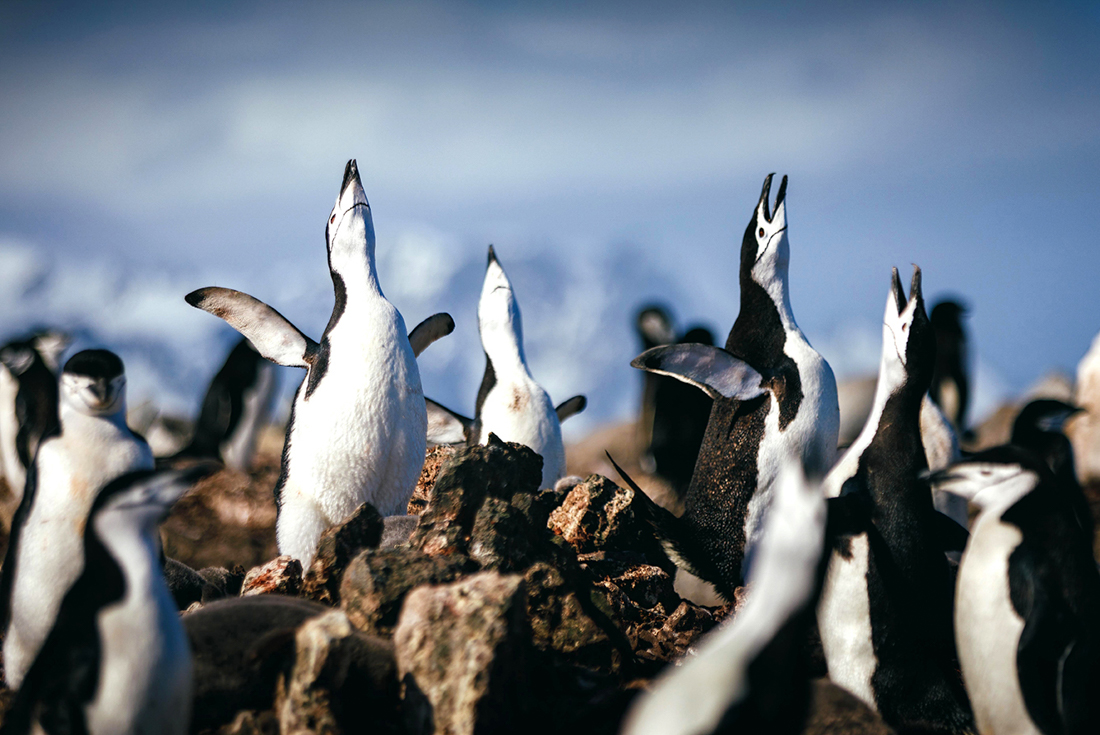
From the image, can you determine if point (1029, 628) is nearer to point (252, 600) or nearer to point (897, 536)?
point (897, 536)

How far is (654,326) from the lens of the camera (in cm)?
1253

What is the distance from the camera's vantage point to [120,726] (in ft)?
8.52

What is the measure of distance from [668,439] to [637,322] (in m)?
3.03

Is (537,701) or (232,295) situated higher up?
(232,295)

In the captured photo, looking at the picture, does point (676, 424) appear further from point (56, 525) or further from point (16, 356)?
point (16, 356)

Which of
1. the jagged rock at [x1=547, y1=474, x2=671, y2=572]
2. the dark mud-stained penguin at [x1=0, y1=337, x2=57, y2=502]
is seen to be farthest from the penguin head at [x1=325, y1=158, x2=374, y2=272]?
the dark mud-stained penguin at [x1=0, y1=337, x2=57, y2=502]

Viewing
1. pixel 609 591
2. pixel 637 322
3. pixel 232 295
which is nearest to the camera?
pixel 609 591

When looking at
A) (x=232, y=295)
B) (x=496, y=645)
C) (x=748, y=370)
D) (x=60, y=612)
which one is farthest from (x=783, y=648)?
(x=232, y=295)

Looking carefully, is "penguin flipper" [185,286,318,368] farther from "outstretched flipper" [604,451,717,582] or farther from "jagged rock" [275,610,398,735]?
"jagged rock" [275,610,398,735]

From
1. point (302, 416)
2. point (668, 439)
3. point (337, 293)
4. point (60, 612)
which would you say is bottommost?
point (668, 439)

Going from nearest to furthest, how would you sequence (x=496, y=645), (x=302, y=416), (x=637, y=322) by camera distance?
1. (x=496, y=645)
2. (x=302, y=416)
3. (x=637, y=322)

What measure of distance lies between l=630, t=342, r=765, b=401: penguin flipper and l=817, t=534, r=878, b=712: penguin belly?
1.25 m

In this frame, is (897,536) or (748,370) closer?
(897,536)

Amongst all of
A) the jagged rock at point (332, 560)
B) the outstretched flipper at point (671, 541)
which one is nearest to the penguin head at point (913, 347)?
the outstretched flipper at point (671, 541)
